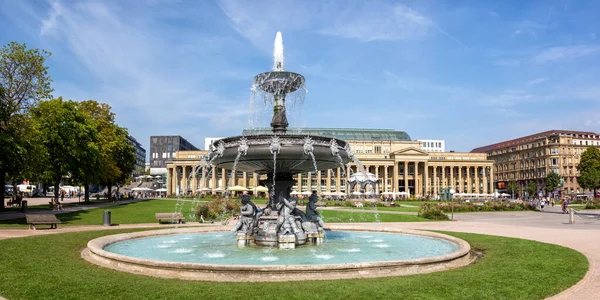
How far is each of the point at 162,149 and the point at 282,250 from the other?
492 ft

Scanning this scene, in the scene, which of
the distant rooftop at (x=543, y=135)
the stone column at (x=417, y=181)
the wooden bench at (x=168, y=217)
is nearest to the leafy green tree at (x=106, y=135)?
the wooden bench at (x=168, y=217)

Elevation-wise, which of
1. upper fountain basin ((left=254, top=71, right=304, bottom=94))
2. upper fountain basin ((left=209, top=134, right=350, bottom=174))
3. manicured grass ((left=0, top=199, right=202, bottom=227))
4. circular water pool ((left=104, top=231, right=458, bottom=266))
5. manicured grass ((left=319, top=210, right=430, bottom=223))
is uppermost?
upper fountain basin ((left=254, top=71, right=304, bottom=94))

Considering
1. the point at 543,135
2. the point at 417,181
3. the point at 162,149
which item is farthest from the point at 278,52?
the point at 162,149

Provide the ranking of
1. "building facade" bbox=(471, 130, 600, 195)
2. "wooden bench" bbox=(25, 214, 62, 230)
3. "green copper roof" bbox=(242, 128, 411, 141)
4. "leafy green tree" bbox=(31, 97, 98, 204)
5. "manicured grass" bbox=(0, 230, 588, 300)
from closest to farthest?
"manicured grass" bbox=(0, 230, 588, 300)
"wooden bench" bbox=(25, 214, 62, 230)
"leafy green tree" bbox=(31, 97, 98, 204)
"building facade" bbox=(471, 130, 600, 195)
"green copper roof" bbox=(242, 128, 411, 141)

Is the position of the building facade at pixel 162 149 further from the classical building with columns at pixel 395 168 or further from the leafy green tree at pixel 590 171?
the leafy green tree at pixel 590 171

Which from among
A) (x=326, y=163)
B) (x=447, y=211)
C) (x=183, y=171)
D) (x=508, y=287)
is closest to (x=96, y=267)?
(x=326, y=163)

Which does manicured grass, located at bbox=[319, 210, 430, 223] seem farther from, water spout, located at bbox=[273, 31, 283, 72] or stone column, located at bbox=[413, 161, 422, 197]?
stone column, located at bbox=[413, 161, 422, 197]

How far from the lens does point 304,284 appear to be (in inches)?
324

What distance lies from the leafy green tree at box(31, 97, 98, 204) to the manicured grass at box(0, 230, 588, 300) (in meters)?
27.8

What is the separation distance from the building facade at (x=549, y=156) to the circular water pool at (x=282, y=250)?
349 ft

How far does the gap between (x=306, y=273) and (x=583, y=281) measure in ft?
18.8

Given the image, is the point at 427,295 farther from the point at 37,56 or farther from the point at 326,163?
the point at 37,56

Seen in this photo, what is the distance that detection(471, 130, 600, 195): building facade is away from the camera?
111 m

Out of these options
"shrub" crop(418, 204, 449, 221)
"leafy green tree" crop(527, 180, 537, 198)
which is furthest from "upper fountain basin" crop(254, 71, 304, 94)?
"leafy green tree" crop(527, 180, 537, 198)
